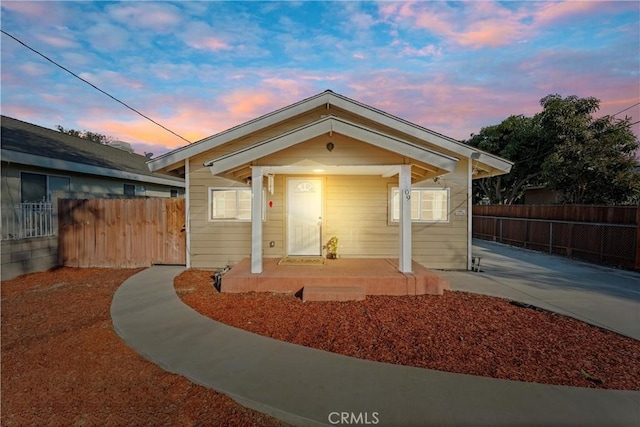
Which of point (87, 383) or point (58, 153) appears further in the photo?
point (58, 153)

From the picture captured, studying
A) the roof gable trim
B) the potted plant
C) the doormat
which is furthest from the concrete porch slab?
the roof gable trim

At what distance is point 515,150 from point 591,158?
7007 millimetres

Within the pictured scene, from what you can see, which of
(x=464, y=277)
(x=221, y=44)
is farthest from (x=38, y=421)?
(x=221, y=44)

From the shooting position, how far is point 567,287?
6.61 metres

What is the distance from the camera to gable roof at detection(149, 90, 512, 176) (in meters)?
7.98

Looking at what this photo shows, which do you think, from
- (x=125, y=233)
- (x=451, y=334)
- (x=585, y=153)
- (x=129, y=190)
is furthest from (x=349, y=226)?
(x=585, y=153)

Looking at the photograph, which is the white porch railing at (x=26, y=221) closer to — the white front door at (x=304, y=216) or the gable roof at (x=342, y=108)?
the gable roof at (x=342, y=108)

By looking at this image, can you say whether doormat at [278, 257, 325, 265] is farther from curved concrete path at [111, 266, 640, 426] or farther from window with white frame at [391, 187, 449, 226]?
curved concrete path at [111, 266, 640, 426]

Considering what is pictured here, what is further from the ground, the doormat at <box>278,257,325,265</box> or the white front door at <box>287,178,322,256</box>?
the white front door at <box>287,178,322,256</box>

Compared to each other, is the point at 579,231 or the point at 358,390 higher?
the point at 579,231

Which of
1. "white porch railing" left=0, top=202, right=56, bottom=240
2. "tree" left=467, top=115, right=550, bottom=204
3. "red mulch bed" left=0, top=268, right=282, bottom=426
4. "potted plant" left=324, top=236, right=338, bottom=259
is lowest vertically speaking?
"red mulch bed" left=0, top=268, right=282, bottom=426

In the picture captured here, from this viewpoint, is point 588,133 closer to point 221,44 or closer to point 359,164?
point 359,164

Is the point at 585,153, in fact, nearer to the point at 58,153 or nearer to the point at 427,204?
the point at 427,204

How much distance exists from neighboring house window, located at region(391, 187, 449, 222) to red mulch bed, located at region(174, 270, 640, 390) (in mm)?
2888
